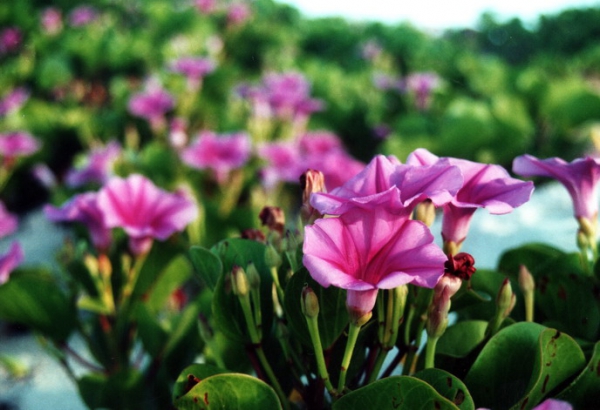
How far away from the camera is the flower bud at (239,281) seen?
2.86ft

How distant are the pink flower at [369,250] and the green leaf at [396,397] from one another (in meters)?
0.09

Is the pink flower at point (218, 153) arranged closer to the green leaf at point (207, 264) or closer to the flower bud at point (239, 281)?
the green leaf at point (207, 264)

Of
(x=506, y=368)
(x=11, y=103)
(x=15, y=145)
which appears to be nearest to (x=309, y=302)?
(x=506, y=368)

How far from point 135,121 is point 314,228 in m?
3.23

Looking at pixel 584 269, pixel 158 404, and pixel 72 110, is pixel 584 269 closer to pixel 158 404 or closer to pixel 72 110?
pixel 158 404

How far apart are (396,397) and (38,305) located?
46.8 inches

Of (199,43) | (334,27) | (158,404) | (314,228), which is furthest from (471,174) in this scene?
(334,27)

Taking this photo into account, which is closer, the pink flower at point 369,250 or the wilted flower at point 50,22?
the pink flower at point 369,250

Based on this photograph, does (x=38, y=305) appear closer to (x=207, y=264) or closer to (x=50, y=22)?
(x=207, y=264)

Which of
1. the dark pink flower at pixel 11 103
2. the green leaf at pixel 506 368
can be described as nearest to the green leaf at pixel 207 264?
the green leaf at pixel 506 368

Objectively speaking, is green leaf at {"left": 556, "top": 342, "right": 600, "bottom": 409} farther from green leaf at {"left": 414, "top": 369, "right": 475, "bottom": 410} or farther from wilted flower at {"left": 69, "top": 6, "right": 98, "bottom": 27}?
wilted flower at {"left": 69, "top": 6, "right": 98, "bottom": 27}

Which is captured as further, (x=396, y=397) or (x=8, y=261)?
(x=8, y=261)

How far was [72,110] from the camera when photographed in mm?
4078

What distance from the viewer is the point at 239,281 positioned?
875 millimetres
